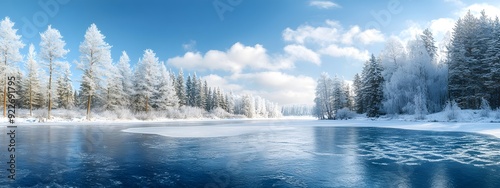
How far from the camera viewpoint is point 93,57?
1448 inches

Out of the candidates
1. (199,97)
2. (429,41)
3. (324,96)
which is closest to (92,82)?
(199,97)

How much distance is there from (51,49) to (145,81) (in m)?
14.8

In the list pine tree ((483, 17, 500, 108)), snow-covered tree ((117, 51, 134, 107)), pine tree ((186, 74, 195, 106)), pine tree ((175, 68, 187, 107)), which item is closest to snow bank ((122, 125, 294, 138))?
snow-covered tree ((117, 51, 134, 107))

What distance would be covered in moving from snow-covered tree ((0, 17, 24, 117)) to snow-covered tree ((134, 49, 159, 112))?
55.2ft

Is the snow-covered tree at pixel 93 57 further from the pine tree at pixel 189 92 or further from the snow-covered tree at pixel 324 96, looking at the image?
the snow-covered tree at pixel 324 96

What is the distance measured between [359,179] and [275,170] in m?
2.10

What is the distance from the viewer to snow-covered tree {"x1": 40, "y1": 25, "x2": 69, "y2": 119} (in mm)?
32469

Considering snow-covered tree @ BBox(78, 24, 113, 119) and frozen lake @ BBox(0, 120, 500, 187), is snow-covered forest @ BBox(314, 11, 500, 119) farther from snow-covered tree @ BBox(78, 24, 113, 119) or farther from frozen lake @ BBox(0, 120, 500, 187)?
snow-covered tree @ BBox(78, 24, 113, 119)

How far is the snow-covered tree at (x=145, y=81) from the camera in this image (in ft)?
149

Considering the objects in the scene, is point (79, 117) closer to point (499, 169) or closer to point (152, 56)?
point (152, 56)

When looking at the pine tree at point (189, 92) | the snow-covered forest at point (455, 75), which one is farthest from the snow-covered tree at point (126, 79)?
the snow-covered forest at point (455, 75)

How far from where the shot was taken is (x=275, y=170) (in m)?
7.45

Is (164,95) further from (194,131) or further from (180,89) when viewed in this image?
(194,131)

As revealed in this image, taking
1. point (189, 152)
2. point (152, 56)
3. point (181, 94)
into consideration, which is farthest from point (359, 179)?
point (181, 94)
